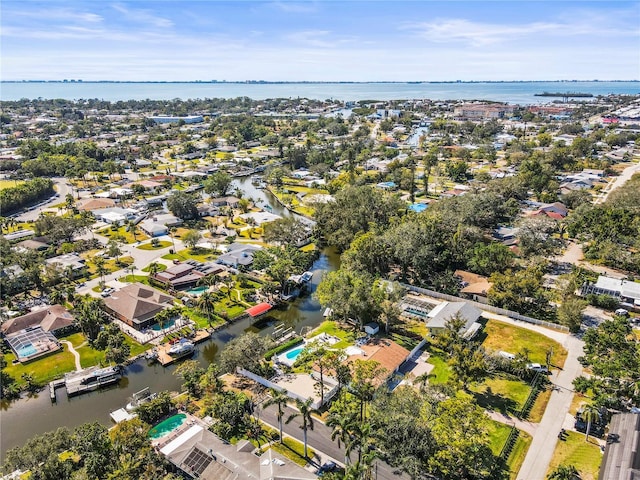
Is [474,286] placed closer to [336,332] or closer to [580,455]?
[336,332]

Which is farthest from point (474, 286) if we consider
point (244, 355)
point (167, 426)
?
point (167, 426)

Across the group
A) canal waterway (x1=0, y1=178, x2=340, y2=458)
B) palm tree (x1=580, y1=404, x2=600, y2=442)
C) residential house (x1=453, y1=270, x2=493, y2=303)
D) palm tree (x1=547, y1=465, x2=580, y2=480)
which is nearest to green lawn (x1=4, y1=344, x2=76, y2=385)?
canal waterway (x1=0, y1=178, x2=340, y2=458)

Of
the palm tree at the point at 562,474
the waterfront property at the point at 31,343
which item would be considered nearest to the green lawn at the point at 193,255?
the waterfront property at the point at 31,343

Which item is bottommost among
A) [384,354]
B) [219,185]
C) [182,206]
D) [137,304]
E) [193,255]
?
[193,255]

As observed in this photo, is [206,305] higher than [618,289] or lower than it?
lower

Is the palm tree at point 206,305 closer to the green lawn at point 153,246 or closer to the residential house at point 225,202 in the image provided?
the green lawn at point 153,246

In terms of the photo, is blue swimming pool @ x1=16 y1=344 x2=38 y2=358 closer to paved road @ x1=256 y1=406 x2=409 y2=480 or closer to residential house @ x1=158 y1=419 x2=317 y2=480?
residential house @ x1=158 y1=419 x2=317 y2=480

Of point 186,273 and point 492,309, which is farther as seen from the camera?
point 186,273
